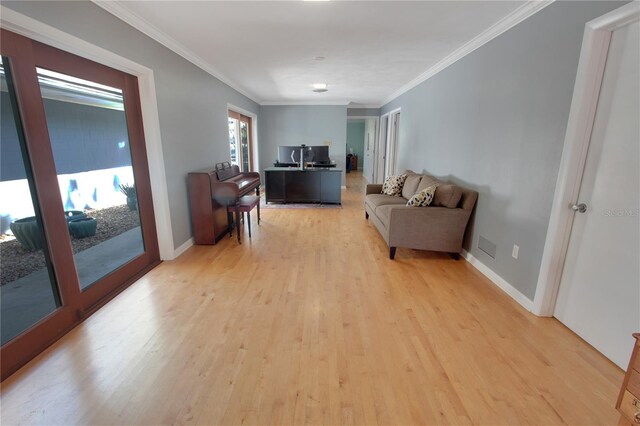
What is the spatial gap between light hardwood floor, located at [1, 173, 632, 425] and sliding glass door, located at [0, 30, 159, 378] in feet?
0.72

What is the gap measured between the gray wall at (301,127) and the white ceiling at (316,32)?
10.2ft

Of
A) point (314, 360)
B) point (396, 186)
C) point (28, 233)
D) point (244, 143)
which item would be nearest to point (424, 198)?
point (396, 186)

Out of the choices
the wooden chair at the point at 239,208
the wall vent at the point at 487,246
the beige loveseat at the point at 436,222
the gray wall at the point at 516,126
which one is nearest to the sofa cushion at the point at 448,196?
the beige loveseat at the point at 436,222

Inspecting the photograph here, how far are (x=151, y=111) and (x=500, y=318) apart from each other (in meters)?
3.63

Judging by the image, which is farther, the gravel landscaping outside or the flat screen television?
the flat screen television

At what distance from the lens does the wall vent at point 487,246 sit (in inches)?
110

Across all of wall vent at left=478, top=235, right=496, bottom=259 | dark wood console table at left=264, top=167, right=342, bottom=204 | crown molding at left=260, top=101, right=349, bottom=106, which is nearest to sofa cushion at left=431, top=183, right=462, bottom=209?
wall vent at left=478, top=235, right=496, bottom=259

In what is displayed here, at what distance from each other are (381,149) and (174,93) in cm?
595

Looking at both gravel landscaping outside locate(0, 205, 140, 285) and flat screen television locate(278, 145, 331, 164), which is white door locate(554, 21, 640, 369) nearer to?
gravel landscaping outside locate(0, 205, 140, 285)

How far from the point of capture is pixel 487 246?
289cm

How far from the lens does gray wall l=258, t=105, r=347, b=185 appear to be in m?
7.70

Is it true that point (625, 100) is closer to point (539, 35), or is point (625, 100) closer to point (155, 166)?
point (539, 35)

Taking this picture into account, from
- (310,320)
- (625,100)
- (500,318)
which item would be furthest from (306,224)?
(625,100)

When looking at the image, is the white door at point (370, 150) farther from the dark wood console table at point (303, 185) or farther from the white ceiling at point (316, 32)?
the white ceiling at point (316, 32)
